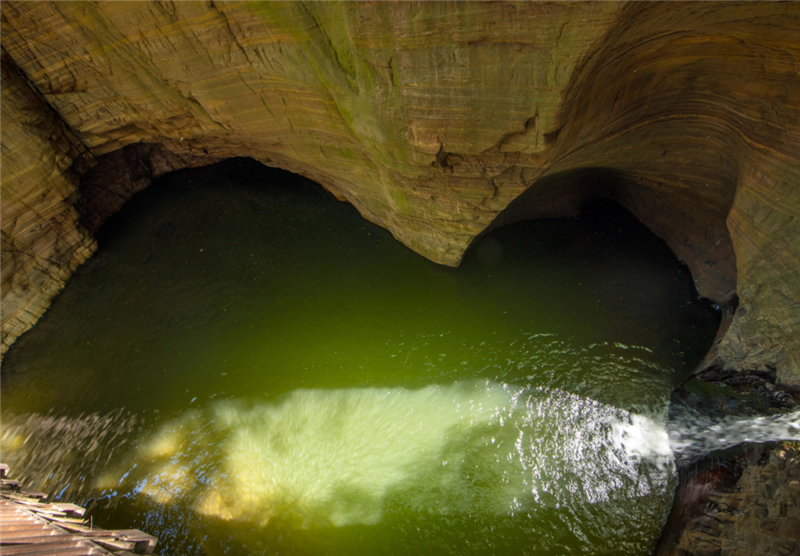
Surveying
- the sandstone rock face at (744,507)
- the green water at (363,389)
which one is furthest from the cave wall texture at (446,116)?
the sandstone rock face at (744,507)

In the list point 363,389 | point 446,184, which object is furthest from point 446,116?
point 363,389

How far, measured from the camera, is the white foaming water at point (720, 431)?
12.6ft

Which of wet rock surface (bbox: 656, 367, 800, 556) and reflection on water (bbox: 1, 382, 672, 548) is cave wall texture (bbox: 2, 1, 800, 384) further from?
reflection on water (bbox: 1, 382, 672, 548)

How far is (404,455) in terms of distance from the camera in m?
4.80

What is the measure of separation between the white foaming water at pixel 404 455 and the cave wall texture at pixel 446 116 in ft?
5.40

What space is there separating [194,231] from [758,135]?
847 cm

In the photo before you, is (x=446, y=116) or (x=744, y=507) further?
(x=446, y=116)

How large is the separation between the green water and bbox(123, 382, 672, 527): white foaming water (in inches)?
0.8

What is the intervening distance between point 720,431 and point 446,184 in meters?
4.05

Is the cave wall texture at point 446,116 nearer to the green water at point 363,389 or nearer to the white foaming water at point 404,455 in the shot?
the green water at point 363,389

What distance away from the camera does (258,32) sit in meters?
4.91

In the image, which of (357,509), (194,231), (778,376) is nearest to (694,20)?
(778,376)

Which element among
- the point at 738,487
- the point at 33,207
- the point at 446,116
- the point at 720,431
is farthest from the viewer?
the point at 33,207

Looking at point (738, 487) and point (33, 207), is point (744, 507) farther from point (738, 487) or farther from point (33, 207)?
point (33, 207)
